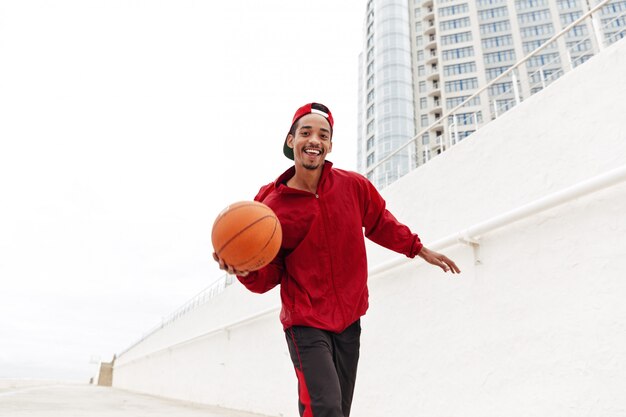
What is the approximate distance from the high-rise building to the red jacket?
42.8 m

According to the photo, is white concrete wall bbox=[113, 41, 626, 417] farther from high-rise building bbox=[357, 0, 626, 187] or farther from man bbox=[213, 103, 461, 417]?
high-rise building bbox=[357, 0, 626, 187]

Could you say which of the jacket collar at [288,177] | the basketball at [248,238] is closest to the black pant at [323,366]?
the basketball at [248,238]

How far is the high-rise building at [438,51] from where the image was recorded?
46.7 meters

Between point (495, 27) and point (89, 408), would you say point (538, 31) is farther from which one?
point (89, 408)

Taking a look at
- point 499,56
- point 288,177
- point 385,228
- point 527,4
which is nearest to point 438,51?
point 499,56

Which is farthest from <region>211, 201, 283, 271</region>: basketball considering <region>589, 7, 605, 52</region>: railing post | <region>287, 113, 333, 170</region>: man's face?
<region>589, 7, 605, 52</region>: railing post

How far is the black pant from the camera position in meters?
1.76

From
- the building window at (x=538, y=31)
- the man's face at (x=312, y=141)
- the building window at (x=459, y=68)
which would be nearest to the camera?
the man's face at (x=312, y=141)

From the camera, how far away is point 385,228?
8.08ft

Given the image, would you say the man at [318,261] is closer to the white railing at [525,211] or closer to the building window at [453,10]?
the white railing at [525,211]

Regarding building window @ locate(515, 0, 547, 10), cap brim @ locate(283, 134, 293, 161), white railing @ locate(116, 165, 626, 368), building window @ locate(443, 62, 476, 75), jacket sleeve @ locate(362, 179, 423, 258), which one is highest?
building window @ locate(515, 0, 547, 10)

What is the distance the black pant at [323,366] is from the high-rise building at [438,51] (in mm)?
42984

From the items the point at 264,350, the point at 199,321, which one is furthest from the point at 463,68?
the point at 264,350

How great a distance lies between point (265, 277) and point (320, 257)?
0.28 metres
